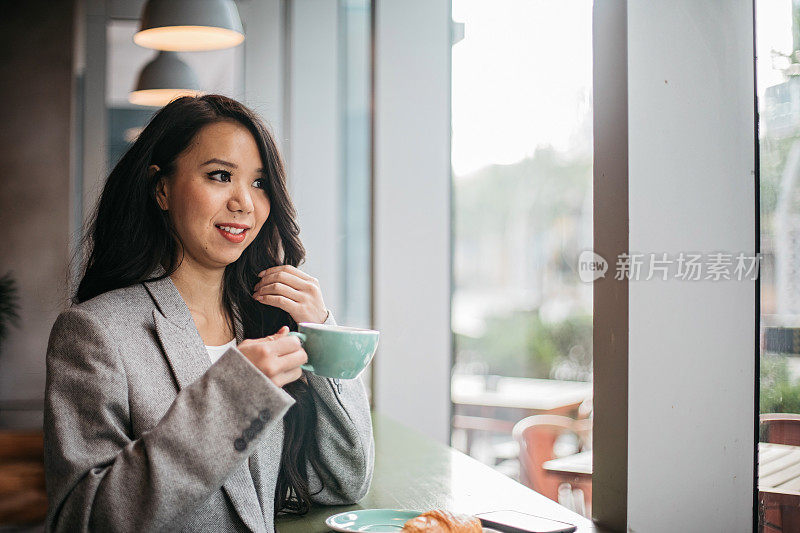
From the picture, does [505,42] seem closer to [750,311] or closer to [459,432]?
[750,311]

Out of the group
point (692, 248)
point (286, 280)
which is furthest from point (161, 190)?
point (692, 248)

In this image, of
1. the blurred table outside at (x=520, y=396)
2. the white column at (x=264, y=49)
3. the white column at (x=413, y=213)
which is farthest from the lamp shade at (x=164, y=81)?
the blurred table outside at (x=520, y=396)

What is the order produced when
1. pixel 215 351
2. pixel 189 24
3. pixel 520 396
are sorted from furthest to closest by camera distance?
1. pixel 520 396
2. pixel 189 24
3. pixel 215 351

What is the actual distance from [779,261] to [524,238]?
397 inches

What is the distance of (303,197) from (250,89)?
31.2 inches

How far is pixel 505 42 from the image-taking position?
3689 mm

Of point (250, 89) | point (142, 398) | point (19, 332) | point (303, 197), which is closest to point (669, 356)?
point (142, 398)

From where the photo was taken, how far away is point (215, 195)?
1.26 meters

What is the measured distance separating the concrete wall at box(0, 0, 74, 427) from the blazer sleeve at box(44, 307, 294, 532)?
308cm

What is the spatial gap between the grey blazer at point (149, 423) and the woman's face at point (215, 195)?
0.12 meters

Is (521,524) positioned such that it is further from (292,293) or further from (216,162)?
(216,162)

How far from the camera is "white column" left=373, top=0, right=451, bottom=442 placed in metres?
2.64

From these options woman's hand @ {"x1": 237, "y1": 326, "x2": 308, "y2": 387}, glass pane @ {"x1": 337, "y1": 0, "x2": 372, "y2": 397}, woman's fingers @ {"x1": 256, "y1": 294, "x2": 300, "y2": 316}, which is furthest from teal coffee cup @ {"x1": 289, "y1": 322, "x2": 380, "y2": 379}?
glass pane @ {"x1": 337, "y1": 0, "x2": 372, "y2": 397}

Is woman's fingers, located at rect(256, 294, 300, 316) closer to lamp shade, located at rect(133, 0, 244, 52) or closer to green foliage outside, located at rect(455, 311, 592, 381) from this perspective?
lamp shade, located at rect(133, 0, 244, 52)
